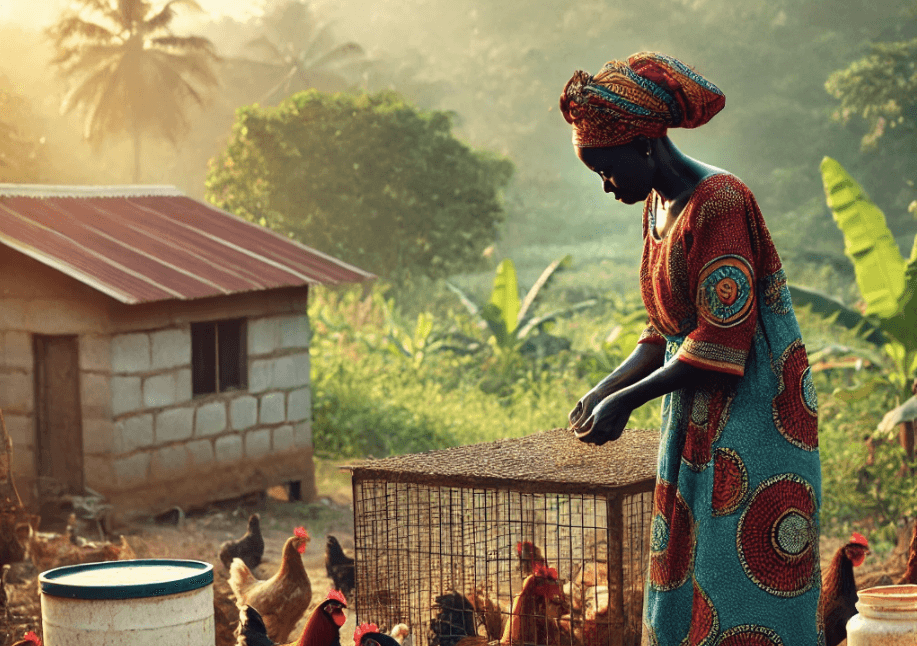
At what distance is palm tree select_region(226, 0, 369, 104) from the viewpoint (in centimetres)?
4762

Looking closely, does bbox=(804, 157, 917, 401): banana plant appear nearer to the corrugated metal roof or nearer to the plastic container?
the corrugated metal roof

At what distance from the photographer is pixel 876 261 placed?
10.4 metres

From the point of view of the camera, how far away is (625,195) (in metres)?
3.14

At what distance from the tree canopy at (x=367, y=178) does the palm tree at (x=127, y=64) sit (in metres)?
14.3

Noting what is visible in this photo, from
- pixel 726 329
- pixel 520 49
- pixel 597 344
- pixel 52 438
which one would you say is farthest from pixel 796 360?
pixel 520 49

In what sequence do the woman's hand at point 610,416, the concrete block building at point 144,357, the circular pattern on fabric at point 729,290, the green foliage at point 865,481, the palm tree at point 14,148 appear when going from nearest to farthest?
the circular pattern on fabric at point 729,290
the woman's hand at point 610,416
the green foliage at point 865,481
the concrete block building at point 144,357
the palm tree at point 14,148

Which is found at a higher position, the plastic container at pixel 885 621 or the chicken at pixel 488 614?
the plastic container at pixel 885 621

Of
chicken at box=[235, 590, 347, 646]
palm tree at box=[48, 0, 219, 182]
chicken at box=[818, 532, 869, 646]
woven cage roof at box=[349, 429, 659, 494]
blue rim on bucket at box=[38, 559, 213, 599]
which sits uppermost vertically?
palm tree at box=[48, 0, 219, 182]

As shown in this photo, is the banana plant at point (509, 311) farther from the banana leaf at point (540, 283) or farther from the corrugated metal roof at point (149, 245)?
the corrugated metal roof at point (149, 245)

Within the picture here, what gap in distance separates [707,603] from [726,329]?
71cm

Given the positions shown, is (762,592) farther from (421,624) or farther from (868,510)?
(868,510)

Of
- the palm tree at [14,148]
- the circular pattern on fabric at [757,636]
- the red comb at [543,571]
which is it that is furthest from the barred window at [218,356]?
the palm tree at [14,148]

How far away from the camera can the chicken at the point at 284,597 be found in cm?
648

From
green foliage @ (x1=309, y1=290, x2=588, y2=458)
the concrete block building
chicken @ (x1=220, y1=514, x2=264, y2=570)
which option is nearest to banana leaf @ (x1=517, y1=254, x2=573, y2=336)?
green foliage @ (x1=309, y1=290, x2=588, y2=458)
